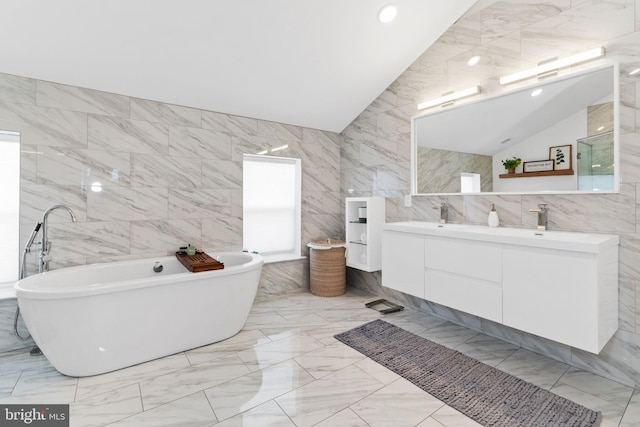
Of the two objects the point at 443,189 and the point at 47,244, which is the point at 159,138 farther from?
the point at 443,189

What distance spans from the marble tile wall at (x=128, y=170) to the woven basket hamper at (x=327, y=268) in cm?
28

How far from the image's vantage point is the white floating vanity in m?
1.83

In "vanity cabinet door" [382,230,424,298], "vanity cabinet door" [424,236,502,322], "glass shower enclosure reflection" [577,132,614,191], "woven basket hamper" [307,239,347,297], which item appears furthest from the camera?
"woven basket hamper" [307,239,347,297]

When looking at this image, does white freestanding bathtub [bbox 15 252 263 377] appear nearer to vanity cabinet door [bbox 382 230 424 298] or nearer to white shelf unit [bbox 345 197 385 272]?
vanity cabinet door [bbox 382 230 424 298]

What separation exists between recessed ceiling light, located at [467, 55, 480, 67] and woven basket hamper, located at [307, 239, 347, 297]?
232 centimetres

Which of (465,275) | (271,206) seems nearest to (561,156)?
(465,275)

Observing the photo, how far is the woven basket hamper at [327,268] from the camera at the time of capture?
388 cm

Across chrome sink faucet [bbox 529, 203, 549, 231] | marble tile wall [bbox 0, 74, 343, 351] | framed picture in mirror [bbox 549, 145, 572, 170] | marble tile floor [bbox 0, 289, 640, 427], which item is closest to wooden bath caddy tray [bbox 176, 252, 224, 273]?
marble tile wall [bbox 0, 74, 343, 351]

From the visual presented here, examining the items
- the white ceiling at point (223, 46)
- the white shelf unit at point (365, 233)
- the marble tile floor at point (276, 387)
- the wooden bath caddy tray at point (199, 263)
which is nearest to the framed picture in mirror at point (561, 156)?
the marble tile floor at point (276, 387)

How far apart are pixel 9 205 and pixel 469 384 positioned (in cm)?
384

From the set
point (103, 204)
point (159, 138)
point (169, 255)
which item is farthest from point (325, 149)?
point (103, 204)

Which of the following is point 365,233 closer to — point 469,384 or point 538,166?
point 538,166

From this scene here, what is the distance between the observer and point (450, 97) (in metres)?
3.05

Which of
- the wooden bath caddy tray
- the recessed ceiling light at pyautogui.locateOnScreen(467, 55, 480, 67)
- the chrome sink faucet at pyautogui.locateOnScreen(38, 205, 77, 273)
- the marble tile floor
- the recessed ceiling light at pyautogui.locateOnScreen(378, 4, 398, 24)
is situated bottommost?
the marble tile floor
